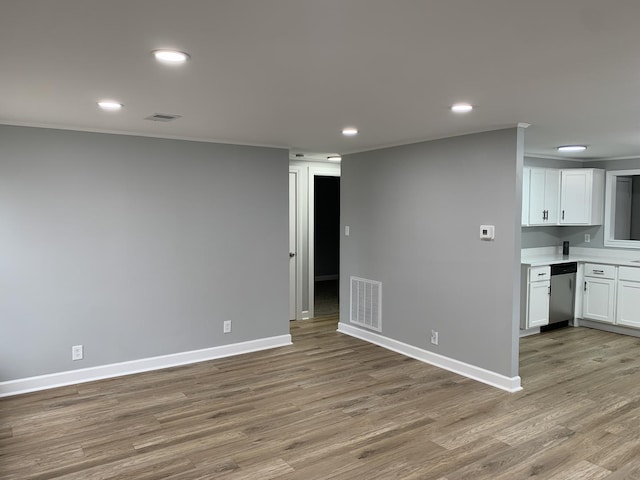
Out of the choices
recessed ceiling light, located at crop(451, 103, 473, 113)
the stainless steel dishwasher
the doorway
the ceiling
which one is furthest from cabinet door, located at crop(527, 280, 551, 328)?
the doorway

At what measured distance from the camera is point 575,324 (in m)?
6.56

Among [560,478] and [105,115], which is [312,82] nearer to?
[105,115]

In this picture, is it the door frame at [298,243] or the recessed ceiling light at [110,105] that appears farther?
the door frame at [298,243]

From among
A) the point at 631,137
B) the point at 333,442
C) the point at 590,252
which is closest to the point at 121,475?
the point at 333,442

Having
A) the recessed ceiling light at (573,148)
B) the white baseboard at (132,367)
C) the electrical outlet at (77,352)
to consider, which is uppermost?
the recessed ceiling light at (573,148)

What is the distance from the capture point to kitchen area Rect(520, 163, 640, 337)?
5.96m

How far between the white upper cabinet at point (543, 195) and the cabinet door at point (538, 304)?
0.85 meters

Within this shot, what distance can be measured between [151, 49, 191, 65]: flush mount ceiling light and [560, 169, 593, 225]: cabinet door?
19.1 ft

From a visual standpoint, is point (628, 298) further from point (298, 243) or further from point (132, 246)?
point (132, 246)

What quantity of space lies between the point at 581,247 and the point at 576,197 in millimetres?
864

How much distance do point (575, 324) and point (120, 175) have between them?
6010mm

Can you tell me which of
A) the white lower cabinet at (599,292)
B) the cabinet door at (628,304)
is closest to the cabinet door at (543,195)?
the white lower cabinet at (599,292)

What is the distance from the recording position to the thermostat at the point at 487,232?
4.21 meters

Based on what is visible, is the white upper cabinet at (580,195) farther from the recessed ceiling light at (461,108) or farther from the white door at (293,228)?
the recessed ceiling light at (461,108)
